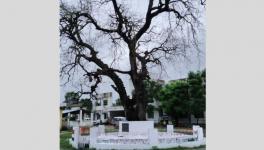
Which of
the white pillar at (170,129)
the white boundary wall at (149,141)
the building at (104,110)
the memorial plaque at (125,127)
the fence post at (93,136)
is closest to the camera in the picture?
the white boundary wall at (149,141)

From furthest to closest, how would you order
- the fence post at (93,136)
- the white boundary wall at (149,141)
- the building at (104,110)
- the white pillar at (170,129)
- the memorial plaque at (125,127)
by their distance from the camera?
the memorial plaque at (125,127) → the building at (104,110) → the white pillar at (170,129) → the fence post at (93,136) → the white boundary wall at (149,141)

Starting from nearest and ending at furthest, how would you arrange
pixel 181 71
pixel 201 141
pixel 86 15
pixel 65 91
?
1. pixel 201 141
2. pixel 65 91
3. pixel 181 71
4. pixel 86 15

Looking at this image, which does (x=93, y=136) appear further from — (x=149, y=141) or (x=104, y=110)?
(x=149, y=141)

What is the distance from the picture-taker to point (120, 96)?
721 cm

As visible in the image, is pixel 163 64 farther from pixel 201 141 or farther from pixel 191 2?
pixel 201 141

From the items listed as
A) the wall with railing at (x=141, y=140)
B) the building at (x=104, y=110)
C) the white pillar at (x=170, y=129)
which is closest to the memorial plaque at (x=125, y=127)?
the building at (x=104, y=110)

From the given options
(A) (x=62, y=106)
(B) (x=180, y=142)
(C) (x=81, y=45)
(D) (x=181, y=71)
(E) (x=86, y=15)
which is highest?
(E) (x=86, y=15)

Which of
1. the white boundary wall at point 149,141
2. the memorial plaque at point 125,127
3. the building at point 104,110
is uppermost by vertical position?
the building at point 104,110

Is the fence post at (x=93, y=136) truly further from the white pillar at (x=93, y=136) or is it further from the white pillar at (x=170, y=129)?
the white pillar at (x=170, y=129)

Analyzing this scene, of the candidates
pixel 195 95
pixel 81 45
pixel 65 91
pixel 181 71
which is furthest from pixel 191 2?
pixel 65 91

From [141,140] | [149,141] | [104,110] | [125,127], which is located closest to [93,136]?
[104,110]

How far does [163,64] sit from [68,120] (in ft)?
8.06

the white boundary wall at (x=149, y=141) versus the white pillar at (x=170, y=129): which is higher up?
the white pillar at (x=170, y=129)

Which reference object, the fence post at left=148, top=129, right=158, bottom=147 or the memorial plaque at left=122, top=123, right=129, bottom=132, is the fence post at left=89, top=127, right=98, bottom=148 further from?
the memorial plaque at left=122, top=123, right=129, bottom=132
